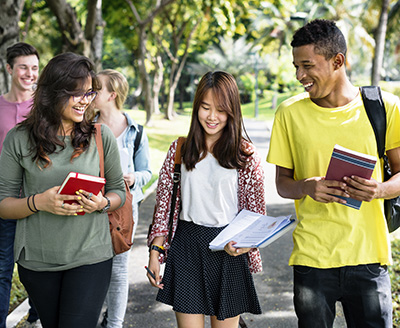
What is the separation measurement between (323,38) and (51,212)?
169 cm

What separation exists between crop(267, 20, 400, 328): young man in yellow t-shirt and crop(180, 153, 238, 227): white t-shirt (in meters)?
0.44

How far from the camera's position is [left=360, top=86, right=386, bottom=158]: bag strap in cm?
256

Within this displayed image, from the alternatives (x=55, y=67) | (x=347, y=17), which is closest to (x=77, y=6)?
(x=55, y=67)

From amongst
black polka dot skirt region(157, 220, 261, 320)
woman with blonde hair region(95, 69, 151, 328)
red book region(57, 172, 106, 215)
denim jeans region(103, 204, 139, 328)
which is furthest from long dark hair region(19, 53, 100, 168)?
denim jeans region(103, 204, 139, 328)

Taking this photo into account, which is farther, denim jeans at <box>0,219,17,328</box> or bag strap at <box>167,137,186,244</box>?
denim jeans at <box>0,219,17,328</box>

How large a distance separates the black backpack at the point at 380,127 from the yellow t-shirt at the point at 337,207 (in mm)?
25

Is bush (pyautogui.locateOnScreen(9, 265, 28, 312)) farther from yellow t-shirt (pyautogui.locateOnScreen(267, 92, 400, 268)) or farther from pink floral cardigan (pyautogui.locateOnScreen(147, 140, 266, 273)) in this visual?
yellow t-shirt (pyautogui.locateOnScreen(267, 92, 400, 268))

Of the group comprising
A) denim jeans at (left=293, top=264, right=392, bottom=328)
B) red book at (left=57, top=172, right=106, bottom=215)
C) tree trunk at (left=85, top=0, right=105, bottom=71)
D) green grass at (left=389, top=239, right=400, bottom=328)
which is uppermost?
tree trunk at (left=85, top=0, right=105, bottom=71)

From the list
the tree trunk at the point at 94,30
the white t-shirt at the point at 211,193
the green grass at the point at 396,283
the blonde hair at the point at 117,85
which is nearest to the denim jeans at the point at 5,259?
the blonde hair at the point at 117,85

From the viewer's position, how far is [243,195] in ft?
9.84

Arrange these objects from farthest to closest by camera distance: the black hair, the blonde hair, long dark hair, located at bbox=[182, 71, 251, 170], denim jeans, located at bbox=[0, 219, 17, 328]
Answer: the black hair
the blonde hair
denim jeans, located at bbox=[0, 219, 17, 328]
long dark hair, located at bbox=[182, 71, 251, 170]

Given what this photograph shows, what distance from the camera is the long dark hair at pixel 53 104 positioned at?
9.02 feet

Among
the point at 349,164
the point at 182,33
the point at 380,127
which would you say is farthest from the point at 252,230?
the point at 182,33

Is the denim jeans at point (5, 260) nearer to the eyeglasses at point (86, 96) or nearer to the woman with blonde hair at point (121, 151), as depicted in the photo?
the woman with blonde hair at point (121, 151)
